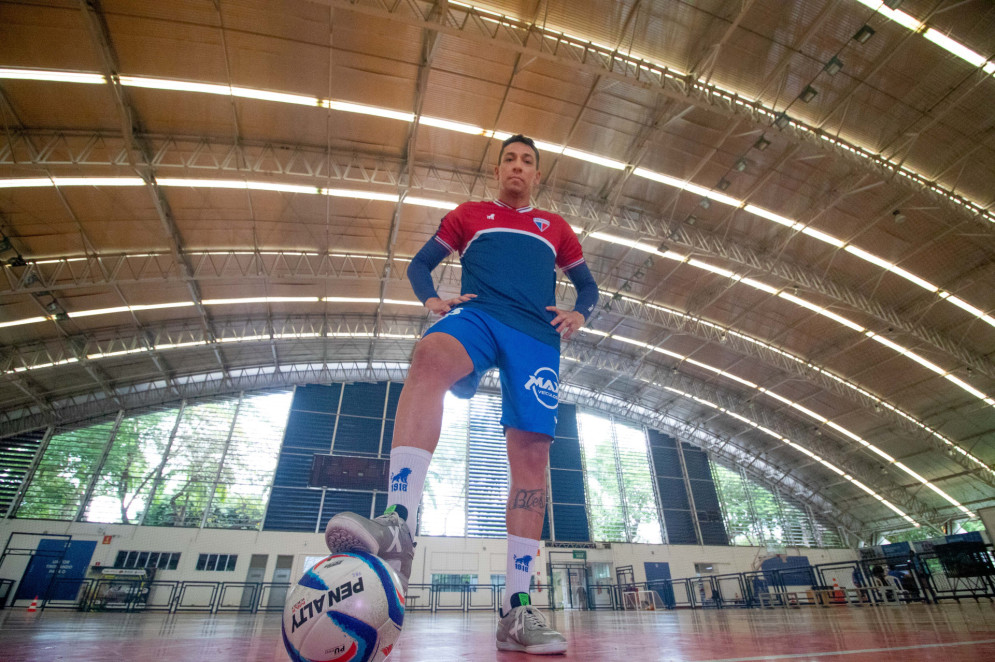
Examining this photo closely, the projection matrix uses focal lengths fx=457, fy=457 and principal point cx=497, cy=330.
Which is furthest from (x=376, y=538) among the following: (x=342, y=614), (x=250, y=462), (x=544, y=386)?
(x=250, y=462)

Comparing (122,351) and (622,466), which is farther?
(622,466)

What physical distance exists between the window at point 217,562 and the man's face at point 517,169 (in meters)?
17.2

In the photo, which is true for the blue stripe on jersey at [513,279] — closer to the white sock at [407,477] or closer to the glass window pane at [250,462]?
the white sock at [407,477]

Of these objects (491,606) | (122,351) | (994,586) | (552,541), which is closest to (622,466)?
(552,541)

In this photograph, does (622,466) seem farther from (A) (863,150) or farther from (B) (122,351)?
(B) (122,351)

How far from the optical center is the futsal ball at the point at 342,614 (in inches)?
31.9

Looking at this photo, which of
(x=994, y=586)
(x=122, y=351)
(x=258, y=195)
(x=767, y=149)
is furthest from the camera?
(x=122, y=351)

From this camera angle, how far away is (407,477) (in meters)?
1.20

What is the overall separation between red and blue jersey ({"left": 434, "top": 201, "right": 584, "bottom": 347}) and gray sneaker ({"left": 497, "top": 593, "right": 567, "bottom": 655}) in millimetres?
840

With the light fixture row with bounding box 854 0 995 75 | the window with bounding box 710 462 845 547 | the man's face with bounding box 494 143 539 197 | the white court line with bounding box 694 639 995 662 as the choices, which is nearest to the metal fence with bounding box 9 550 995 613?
the window with bounding box 710 462 845 547

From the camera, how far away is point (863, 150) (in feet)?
29.3

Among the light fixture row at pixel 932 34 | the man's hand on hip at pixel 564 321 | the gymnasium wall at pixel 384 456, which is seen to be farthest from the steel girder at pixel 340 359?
the man's hand on hip at pixel 564 321

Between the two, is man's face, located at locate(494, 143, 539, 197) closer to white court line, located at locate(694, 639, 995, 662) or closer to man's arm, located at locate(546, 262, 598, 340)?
man's arm, located at locate(546, 262, 598, 340)

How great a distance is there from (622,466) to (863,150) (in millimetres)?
14771
